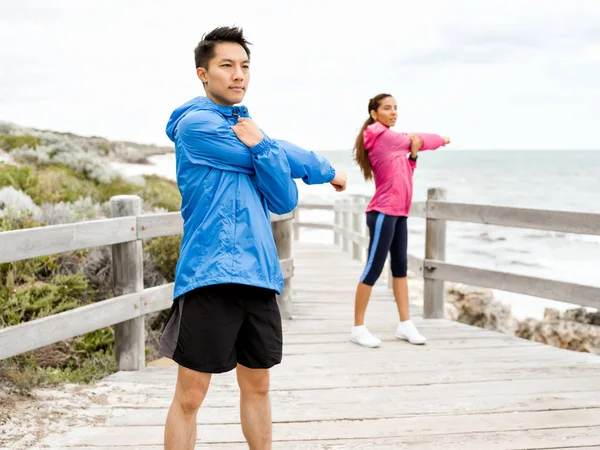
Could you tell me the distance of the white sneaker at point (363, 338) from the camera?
5.43 metres

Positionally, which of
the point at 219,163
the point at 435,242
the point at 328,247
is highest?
the point at 219,163

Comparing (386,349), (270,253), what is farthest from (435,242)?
(270,253)

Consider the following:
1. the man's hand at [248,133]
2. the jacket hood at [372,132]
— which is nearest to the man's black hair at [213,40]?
the man's hand at [248,133]

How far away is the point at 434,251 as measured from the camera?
6.42m

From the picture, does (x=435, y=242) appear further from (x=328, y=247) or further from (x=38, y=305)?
(x=328, y=247)

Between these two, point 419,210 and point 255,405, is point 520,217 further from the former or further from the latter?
point 255,405

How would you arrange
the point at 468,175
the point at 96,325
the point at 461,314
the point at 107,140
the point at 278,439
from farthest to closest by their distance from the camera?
the point at 468,175 → the point at 107,140 → the point at 461,314 → the point at 96,325 → the point at 278,439

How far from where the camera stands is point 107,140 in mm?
26109

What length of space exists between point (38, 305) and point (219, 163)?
367 centimetres

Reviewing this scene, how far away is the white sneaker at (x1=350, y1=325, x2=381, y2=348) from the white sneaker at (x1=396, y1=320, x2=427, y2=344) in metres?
0.25

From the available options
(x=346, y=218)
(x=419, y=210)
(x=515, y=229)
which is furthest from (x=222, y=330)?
(x=515, y=229)

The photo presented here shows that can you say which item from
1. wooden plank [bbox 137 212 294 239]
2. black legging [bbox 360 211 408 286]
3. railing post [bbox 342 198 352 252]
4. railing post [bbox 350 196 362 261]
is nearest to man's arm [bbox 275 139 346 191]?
wooden plank [bbox 137 212 294 239]

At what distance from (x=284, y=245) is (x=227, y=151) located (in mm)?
4137

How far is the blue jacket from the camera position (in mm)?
2350
